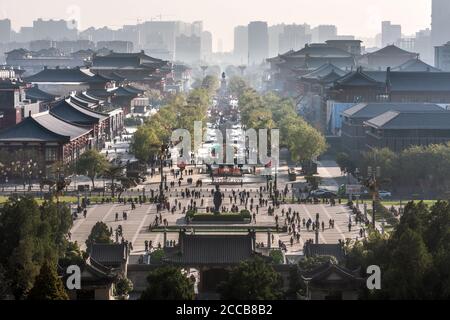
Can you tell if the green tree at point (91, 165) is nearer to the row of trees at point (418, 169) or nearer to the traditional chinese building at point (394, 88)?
the row of trees at point (418, 169)

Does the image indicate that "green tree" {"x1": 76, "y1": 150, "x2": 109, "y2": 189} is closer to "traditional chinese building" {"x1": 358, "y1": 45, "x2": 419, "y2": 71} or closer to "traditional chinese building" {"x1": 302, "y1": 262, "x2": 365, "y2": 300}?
"traditional chinese building" {"x1": 302, "y1": 262, "x2": 365, "y2": 300}

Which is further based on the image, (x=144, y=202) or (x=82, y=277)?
(x=144, y=202)

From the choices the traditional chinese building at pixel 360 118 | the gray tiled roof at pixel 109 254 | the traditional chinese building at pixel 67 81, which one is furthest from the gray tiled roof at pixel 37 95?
the gray tiled roof at pixel 109 254

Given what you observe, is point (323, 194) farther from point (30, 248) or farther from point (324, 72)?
point (324, 72)

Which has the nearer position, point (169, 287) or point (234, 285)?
point (169, 287)

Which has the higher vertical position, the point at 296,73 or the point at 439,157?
the point at 296,73

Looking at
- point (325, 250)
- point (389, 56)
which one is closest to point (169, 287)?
point (325, 250)
